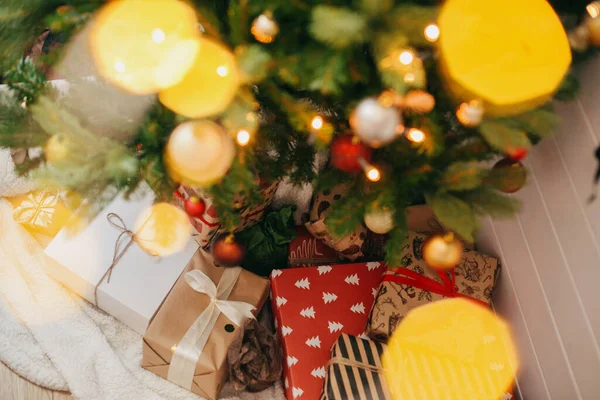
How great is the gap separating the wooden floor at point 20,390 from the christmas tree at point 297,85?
30.5 inches

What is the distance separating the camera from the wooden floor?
1.37 metres

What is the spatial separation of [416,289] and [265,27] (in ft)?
2.83

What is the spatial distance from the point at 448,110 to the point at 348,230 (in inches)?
11.4

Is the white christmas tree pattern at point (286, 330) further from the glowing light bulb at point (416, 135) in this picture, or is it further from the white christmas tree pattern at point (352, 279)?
the glowing light bulb at point (416, 135)

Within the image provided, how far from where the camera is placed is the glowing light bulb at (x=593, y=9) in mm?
807

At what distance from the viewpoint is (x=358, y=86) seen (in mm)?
919

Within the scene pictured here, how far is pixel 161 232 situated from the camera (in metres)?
1.38

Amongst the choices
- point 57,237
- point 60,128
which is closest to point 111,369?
point 57,237

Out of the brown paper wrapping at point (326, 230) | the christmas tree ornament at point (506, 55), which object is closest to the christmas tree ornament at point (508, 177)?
the christmas tree ornament at point (506, 55)

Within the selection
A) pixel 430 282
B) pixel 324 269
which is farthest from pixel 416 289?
pixel 324 269

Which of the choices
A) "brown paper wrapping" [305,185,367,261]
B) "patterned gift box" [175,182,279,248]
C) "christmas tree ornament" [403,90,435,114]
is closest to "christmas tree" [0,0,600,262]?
"christmas tree ornament" [403,90,435,114]

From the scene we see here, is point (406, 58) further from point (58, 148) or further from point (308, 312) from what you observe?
point (308, 312)

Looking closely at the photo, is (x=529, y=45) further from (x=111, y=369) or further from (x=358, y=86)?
(x=111, y=369)

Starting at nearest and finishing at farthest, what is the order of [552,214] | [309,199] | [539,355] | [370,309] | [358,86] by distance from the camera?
[358,86] < [552,214] < [539,355] < [370,309] < [309,199]
